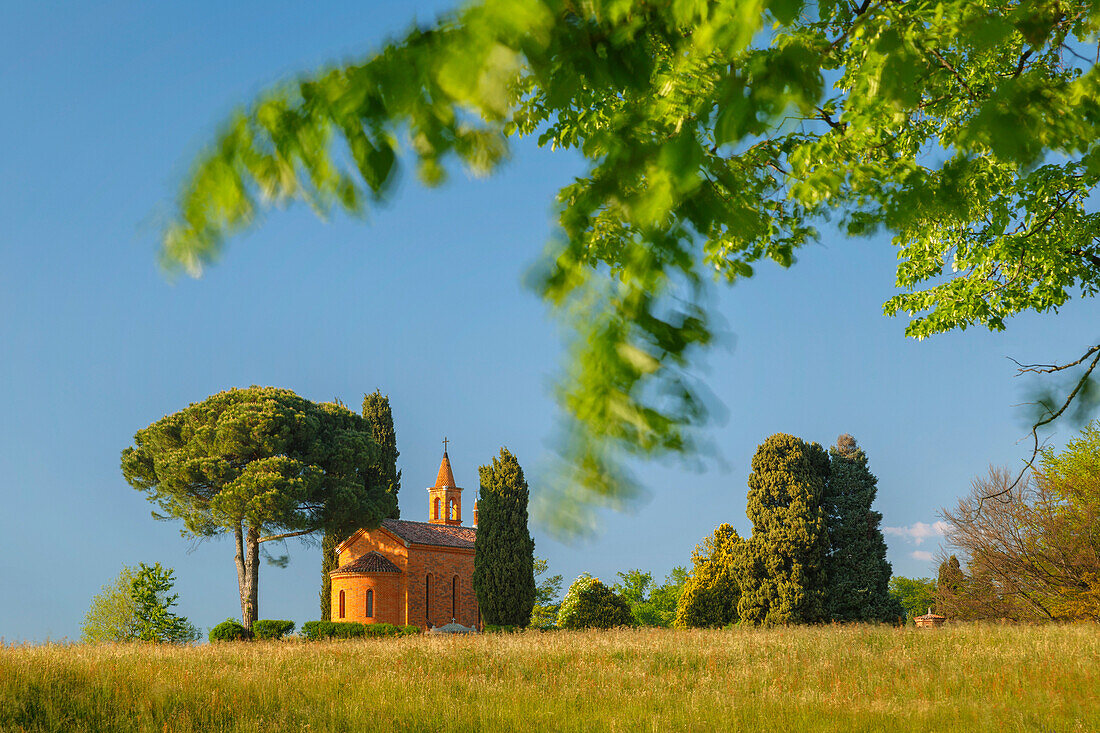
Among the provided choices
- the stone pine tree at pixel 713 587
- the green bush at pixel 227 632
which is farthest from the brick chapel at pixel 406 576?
the stone pine tree at pixel 713 587

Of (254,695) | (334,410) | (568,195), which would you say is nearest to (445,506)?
(334,410)

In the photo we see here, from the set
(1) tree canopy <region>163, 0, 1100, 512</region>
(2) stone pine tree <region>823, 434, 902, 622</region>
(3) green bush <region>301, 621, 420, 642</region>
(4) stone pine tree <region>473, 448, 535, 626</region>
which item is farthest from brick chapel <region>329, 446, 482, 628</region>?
(1) tree canopy <region>163, 0, 1100, 512</region>

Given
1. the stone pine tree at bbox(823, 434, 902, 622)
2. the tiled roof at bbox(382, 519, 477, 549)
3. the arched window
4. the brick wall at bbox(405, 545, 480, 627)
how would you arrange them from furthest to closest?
the tiled roof at bbox(382, 519, 477, 549) → the arched window → the brick wall at bbox(405, 545, 480, 627) → the stone pine tree at bbox(823, 434, 902, 622)

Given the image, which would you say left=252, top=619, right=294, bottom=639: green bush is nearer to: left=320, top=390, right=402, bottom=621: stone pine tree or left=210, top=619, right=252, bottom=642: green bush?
left=210, top=619, right=252, bottom=642: green bush

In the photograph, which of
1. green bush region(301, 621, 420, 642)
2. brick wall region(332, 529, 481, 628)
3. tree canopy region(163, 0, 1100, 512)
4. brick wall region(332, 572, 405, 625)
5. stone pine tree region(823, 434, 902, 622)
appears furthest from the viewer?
brick wall region(332, 529, 481, 628)

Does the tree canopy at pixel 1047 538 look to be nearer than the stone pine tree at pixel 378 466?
Yes

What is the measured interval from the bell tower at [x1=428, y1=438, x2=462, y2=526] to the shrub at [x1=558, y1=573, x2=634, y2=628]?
12.1m

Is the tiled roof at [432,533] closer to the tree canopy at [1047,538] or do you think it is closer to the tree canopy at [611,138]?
the tree canopy at [1047,538]

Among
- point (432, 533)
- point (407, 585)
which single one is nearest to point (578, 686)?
point (407, 585)

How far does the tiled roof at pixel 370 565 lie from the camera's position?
28.3 m

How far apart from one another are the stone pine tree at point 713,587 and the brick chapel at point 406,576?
962 centimetres

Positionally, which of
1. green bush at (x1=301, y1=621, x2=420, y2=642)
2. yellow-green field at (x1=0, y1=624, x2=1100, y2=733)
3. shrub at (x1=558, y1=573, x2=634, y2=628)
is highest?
yellow-green field at (x1=0, y1=624, x2=1100, y2=733)

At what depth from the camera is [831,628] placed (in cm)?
1443

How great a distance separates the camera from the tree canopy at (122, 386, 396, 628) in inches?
981
